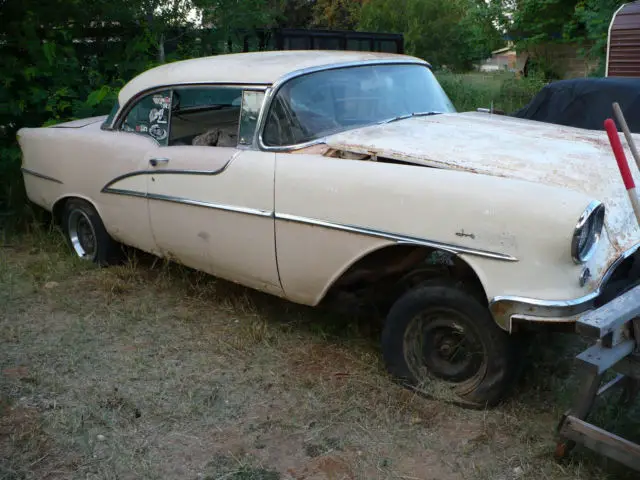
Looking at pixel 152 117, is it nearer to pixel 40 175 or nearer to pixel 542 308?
pixel 40 175

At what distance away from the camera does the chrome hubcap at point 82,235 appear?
17.0 feet

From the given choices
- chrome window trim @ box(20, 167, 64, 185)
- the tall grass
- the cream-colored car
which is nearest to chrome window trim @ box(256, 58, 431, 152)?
the cream-colored car

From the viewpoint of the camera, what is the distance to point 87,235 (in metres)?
5.27

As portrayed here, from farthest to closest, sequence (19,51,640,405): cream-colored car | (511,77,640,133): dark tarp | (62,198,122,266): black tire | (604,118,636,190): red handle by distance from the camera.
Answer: (511,77,640,133): dark tarp < (62,198,122,266): black tire < (19,51,640,405): cream-colored car < (604,118,636,190): red handle

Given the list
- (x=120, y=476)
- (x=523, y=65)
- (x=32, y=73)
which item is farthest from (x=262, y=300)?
(x=523, y=65)

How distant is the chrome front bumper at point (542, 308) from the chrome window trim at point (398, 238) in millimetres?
177

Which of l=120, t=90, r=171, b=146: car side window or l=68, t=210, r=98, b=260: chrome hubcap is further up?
l=120, t=90, r=171, b=146: car side window

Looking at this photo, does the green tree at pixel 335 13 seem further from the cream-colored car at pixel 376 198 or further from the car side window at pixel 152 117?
the cream-colored car at pixel 376 198

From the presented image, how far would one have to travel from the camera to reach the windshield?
3.82 meters

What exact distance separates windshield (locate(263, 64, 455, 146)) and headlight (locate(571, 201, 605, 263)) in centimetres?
153

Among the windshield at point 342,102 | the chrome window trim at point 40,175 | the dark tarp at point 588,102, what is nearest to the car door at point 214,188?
the windshield at point 342,102

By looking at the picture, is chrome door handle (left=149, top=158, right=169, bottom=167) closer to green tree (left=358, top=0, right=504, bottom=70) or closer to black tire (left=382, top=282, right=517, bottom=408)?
black tire (left=382, top=282, right=517, bottom=408)

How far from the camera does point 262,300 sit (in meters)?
4.61

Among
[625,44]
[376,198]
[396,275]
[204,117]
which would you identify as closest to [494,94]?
[625,44]
